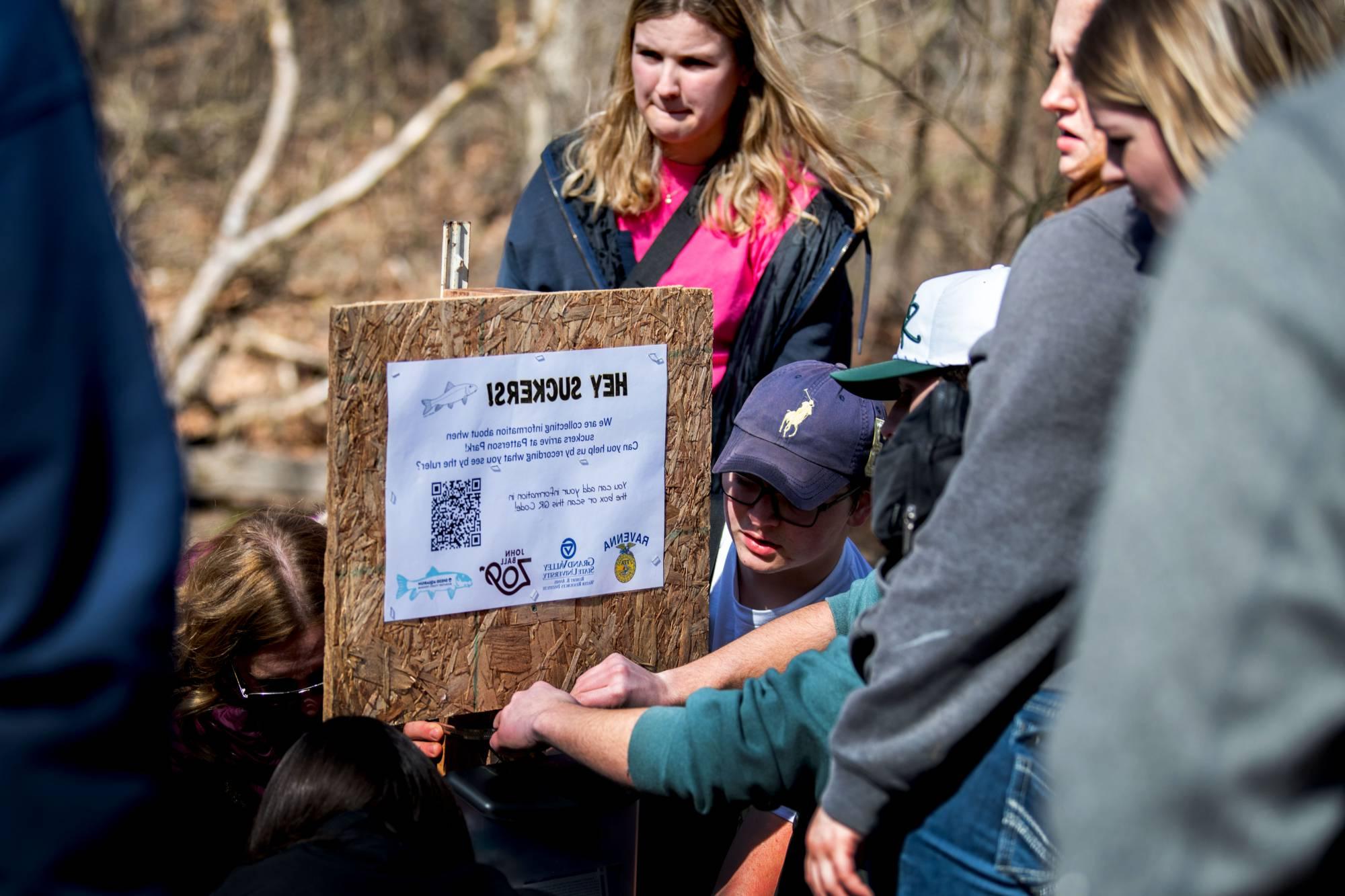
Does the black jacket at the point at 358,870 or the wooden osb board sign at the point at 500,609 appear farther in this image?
the wooden osb board sign at the point at 500,609

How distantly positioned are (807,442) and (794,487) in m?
0.10

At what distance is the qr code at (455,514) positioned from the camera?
7.02ft

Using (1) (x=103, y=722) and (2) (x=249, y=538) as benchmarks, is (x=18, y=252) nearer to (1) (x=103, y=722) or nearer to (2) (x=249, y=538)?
(1) (x=103, y=722)

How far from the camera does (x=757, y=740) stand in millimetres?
1795

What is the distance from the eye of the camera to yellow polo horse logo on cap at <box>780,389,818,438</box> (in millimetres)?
2609

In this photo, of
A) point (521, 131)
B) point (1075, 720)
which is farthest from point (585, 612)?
point (521, 131)

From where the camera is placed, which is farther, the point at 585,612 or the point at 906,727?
the point at 585,612

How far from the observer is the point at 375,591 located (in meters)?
2.11

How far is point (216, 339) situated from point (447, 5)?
5.62m

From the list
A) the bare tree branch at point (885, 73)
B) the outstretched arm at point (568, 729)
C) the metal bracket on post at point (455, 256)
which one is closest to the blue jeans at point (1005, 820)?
the outstretched arm at point (568, 729)

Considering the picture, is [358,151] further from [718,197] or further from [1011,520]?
[1011,520]

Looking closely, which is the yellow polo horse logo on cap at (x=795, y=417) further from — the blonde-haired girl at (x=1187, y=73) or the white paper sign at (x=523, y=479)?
the blonde-haired girl at (x=1187, y=73)

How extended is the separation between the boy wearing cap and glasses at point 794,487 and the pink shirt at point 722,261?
19.6 inches

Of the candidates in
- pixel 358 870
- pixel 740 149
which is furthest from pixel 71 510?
pixel 740 149
